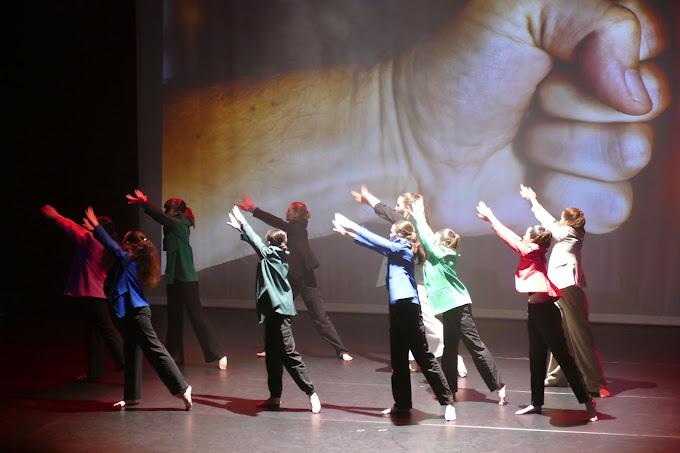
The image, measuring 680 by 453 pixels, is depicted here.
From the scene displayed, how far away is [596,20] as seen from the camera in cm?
842

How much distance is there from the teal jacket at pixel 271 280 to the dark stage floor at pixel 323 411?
2.21ft

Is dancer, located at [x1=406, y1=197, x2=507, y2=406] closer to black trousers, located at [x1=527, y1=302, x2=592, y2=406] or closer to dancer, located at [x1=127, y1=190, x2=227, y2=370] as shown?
black trousers, located at [x1=527, y1=302, x2=592, y2=406]

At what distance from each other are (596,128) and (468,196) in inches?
60.4

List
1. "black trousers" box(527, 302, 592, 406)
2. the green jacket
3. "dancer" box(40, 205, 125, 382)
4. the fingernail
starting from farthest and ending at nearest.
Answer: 1. the fingernail
2. the green jacket
3. "dancer" box(40, 205, 125, 382)
4. "black trousers" box(527, 302, 592, 406)

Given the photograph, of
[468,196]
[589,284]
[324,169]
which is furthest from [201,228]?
[589,284]

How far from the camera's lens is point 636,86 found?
8.37 metres

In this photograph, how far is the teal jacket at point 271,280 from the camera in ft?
15.9

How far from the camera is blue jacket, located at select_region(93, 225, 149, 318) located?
15.9 ft

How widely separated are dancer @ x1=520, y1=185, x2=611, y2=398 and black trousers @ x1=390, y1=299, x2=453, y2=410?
43.9 inches

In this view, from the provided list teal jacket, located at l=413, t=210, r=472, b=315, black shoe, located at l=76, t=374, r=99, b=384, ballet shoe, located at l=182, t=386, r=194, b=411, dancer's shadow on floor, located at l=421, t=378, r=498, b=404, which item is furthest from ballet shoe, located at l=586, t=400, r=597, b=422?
black shoe, located at l=76, t=374, r=99, b=384

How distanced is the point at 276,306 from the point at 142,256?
2.91 ft

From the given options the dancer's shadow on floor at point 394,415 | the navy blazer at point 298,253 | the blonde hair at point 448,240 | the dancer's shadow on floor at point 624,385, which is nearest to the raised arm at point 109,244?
the dancer's shadow on floor at point 394,415

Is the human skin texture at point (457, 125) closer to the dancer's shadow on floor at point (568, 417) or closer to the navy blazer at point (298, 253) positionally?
the navy blazer at point (298, 253)

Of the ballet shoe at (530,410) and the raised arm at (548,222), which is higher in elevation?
the raised arm at (548,222)
